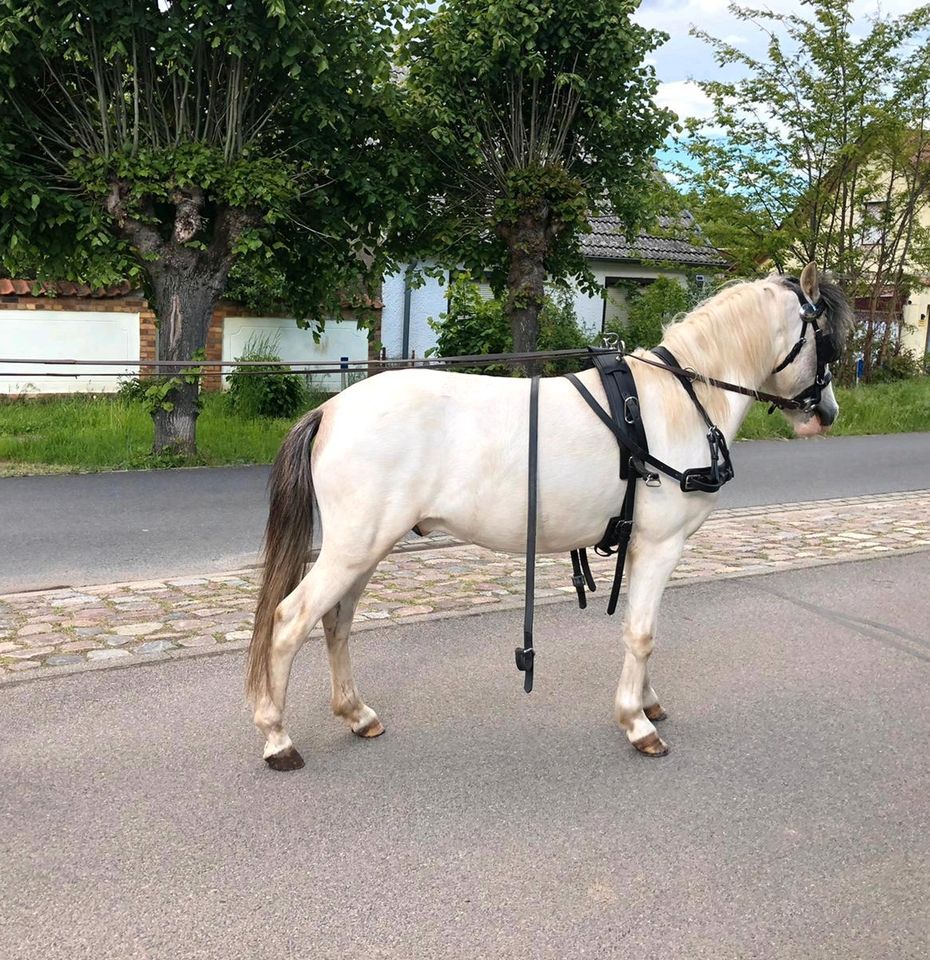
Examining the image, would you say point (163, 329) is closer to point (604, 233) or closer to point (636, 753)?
point (636, 753)

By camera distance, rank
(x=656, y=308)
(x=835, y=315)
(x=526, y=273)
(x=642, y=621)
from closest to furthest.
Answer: (x=642, y=621), (x=835, y=315), (x=526, y=273), (x=656, y=308)

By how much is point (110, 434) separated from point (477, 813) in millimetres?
10098

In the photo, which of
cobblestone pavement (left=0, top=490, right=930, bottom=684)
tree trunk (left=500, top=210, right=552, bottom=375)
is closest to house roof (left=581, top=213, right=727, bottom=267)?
tree trunk (left=500, top=210, right=552, bottom=375)

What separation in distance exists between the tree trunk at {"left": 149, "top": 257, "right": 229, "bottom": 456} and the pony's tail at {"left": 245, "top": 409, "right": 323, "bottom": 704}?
7.35 metres

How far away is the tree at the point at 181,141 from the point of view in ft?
32.5

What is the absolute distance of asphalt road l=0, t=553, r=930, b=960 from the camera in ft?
9.47

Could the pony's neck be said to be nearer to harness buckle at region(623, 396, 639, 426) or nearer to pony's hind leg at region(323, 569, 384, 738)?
harness buckle at region(623, 396, 639, 426)

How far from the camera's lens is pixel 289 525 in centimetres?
405

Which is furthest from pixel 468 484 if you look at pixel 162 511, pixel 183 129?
pixel 183 129

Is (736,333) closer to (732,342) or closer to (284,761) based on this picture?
(732,342)

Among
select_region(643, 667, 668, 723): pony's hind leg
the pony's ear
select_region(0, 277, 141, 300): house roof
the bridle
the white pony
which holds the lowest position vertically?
select_region(643, 667, 668, 723): pony's hind leg

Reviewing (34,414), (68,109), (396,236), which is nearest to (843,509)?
(396,236)

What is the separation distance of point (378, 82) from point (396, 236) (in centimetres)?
183

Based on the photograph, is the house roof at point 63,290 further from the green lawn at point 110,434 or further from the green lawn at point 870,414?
the green lawn at point 870,414
